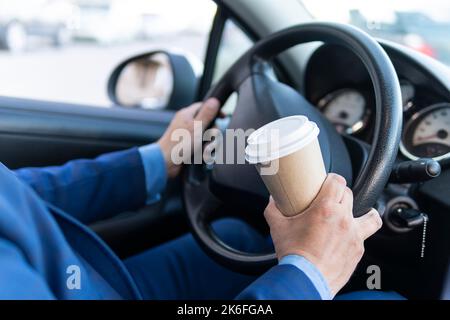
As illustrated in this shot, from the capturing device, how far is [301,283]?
76 centimetres

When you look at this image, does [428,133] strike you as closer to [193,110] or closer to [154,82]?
[193,110]

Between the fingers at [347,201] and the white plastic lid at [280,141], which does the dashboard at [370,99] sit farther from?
the white plastic lid at [280,141]

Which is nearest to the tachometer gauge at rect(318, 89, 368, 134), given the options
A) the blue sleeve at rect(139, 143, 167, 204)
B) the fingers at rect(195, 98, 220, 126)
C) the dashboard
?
the dashboard

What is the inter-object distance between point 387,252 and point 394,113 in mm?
319

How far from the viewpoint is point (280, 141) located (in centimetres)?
72

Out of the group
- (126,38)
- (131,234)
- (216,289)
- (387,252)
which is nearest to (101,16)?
(126,38)

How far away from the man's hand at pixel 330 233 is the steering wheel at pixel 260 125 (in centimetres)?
4

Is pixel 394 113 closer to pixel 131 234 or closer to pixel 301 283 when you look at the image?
pixel 301 283

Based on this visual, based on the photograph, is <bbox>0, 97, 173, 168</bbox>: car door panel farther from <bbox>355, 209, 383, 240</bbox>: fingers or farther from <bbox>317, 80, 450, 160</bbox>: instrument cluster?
<bbox>355, 209, 383, 240</bbox>: fingers

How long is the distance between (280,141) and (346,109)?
0.65m

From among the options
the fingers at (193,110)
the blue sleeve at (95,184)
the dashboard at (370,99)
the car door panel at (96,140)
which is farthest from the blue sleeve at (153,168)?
the dashboard at (370,99)

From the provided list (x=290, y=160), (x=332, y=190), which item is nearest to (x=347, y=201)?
(x=332, y=190)

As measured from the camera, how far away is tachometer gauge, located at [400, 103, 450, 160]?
1092 mm

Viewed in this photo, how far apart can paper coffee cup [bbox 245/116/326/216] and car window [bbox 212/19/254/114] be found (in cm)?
73
